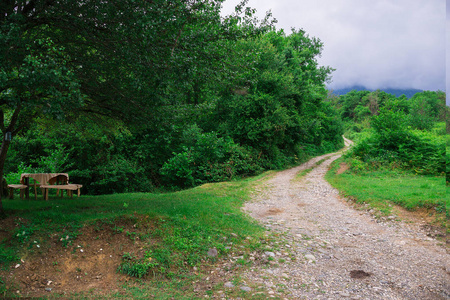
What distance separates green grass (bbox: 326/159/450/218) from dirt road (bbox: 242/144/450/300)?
106 cm

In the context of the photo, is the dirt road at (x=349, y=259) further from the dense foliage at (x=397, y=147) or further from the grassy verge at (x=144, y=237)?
the dense foliage at (x=397, y=147)

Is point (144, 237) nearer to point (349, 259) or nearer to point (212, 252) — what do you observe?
point (212, 252)

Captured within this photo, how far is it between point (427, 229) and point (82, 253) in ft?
27.3

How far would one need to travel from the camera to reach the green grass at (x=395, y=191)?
850 centimetres

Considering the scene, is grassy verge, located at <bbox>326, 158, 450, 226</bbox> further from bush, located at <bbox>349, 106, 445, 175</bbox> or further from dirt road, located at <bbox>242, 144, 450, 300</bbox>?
bush, located at <bbox>349, 106, 445, 175</bbox>

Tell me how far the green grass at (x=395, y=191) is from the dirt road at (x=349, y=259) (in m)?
1.06

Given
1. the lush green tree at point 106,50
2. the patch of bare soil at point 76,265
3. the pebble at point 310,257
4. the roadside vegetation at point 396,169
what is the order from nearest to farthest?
the patch of bare soil at point 76,265 < the lush green tree at point 106,50 < the pebble at point 310,257 < the roadside vegetation at point 396,169

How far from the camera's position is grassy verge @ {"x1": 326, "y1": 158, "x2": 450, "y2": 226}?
842cm

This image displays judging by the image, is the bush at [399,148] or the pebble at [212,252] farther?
the bush at [399,148]

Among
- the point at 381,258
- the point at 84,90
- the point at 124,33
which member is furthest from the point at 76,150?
the point at 381,258

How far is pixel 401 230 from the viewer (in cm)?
734

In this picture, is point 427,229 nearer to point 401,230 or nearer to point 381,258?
point 401,230

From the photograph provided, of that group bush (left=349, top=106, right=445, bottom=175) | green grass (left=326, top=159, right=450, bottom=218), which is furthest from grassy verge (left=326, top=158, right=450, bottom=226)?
bush (left=349, top=106, right=445, bottom=175)

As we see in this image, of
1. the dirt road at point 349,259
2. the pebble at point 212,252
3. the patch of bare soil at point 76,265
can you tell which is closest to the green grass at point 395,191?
the dirt road at point 349,259
